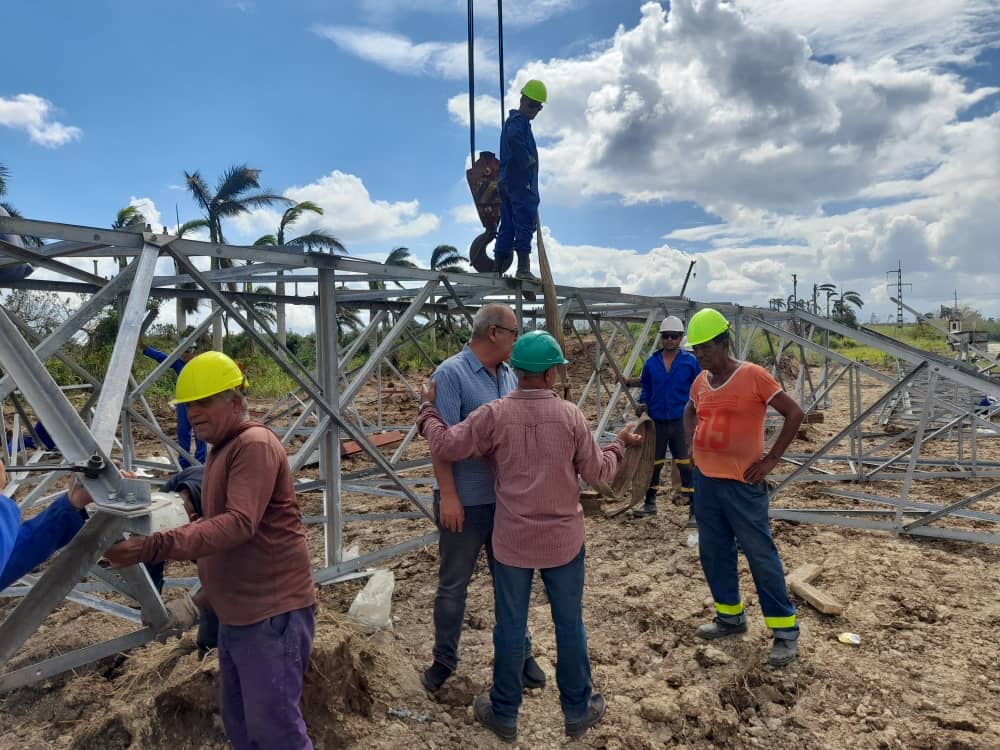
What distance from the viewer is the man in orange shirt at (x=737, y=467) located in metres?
3.77

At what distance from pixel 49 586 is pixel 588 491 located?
5.28 m

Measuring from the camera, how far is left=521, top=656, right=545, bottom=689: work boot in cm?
354

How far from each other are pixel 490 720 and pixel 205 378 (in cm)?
Result: 203

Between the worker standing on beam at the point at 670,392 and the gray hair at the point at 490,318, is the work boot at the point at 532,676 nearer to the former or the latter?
the gray hair at the point at 490,318

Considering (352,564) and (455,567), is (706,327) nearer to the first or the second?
(455,567)

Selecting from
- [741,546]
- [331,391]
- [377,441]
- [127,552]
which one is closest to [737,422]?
[741,546]

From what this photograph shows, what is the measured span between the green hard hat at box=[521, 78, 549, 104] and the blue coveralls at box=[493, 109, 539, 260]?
0.19m

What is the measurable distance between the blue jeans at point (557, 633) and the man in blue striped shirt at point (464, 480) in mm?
296

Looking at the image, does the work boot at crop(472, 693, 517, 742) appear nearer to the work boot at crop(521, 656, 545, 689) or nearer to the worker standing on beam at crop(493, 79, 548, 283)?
the work boot at crop(521, 656, 545, 689)

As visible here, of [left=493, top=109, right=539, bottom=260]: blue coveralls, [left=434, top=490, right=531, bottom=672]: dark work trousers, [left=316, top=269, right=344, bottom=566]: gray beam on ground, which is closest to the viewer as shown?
[left=434, top=490, right=531, bottom=672]: dark work trousers

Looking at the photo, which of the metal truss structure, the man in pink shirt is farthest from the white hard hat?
the man in pink shirt

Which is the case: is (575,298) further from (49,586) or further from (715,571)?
(49,586)

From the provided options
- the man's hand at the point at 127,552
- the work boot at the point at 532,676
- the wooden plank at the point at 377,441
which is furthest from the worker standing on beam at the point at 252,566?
the wooden plank at the point at 377,441

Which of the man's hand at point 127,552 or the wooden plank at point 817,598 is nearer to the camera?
the man's hand at point 127,552
